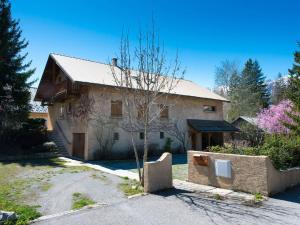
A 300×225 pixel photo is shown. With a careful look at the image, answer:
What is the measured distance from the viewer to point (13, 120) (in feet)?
66.6

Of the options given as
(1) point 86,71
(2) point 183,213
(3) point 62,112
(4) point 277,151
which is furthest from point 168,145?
(2) point 183,213

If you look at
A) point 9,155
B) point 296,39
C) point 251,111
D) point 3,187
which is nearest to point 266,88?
→ point 251,111

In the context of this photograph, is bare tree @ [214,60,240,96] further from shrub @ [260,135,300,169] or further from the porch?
shrub @ [260,135,300,169]

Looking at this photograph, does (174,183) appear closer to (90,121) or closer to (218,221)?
(218,221)

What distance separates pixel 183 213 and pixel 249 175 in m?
3.14

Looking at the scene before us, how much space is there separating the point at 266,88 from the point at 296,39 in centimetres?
4227

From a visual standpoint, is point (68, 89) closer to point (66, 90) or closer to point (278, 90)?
point (66, 90)

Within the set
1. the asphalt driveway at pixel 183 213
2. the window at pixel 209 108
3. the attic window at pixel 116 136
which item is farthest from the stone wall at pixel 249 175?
the window at pixel 209 108

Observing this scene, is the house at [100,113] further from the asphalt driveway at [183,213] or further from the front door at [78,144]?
the asphalt driveway at [183,213]

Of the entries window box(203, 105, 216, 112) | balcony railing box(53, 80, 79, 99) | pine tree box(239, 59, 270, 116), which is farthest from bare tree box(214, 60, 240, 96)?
balcony railing box(53, 80, 79, 99)

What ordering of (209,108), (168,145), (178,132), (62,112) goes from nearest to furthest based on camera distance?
(168,145)
(62,112)
(178,132)
(209,108)

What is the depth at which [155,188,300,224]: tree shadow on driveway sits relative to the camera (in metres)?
5.98

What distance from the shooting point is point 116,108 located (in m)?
19.6

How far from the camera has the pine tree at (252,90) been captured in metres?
47.3
